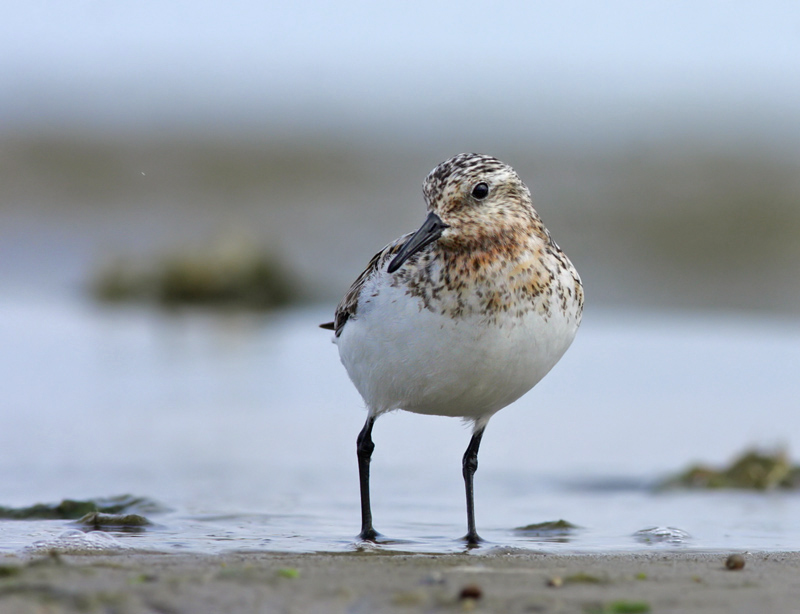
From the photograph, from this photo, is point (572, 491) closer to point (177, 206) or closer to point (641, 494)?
point (641, 494)

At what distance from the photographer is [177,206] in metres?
24.8

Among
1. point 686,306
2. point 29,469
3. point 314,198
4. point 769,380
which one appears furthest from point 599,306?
point 29,469

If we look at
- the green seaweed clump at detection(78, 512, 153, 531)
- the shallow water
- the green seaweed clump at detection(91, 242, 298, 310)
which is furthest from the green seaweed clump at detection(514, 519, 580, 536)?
the green seaweed clump at detection(91, 242, 298, 310)

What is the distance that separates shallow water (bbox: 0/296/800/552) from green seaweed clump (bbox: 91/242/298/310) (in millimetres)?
2435

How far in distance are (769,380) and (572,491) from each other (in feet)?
15.8

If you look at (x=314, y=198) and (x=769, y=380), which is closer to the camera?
(x=769, y=380)

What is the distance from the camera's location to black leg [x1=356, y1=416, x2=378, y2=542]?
582cm

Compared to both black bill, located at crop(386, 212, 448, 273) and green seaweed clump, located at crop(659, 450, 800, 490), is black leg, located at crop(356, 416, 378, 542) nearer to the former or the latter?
black bill, located at crop(386, 212, 448, 273)

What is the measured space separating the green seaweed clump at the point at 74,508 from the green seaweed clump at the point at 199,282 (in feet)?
33.5

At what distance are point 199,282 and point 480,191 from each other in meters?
11.9

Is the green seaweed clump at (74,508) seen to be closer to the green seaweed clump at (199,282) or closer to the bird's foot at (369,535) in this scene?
the bird's foot at (369,535)

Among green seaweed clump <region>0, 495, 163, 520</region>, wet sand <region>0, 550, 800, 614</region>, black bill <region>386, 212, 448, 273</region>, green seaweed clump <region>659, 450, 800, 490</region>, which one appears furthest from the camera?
green seaweed clump <region>659, 450, 800, 490</region>

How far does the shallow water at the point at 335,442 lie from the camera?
611 centimetres

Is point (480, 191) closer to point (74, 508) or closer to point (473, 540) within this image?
point (473, 540)
